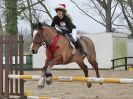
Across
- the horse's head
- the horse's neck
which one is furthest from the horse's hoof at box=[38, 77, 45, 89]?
the horse's neck

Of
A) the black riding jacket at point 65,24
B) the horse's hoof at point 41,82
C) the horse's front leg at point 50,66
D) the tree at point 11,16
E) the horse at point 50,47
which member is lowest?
the horse's hoof at point 41,82

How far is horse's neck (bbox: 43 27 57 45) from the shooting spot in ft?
31.3

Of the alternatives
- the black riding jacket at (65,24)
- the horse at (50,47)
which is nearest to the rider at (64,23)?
the black riding jacket at (65,24)

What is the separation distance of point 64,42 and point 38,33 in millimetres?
724

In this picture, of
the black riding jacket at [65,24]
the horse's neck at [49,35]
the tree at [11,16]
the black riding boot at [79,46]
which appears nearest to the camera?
the horse's neck at [49,35]

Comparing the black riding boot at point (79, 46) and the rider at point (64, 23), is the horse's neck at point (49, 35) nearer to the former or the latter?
the rider at point (64, 23)

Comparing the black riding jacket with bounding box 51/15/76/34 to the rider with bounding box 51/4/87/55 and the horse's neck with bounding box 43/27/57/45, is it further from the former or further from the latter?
the horse's neck with bounding box 43/27/57/45

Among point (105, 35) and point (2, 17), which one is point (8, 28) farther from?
point (105, 35)

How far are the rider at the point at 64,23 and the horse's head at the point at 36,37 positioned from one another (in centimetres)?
61

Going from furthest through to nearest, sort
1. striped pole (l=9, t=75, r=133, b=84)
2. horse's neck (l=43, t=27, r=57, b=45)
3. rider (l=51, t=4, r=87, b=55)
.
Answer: rider (l=51, t=4, r=87, b=55)
horse's neck (l=43, t=27, r=57, b=45)
striped pole (l=9, t=75, r=133, b=84)

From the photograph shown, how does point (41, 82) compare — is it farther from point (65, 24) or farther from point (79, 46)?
point (79, 46)

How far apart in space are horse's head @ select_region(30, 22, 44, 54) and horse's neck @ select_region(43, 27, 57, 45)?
0.56ft

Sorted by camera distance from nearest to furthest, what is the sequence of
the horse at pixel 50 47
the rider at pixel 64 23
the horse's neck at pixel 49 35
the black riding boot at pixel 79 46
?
the horse at pixel 50 47 < the horse's neck at pixel 49 35 < the rider at pixel 64 23 < the black riding boot at pixel 79 46

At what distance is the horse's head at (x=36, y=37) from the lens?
9148 mm
